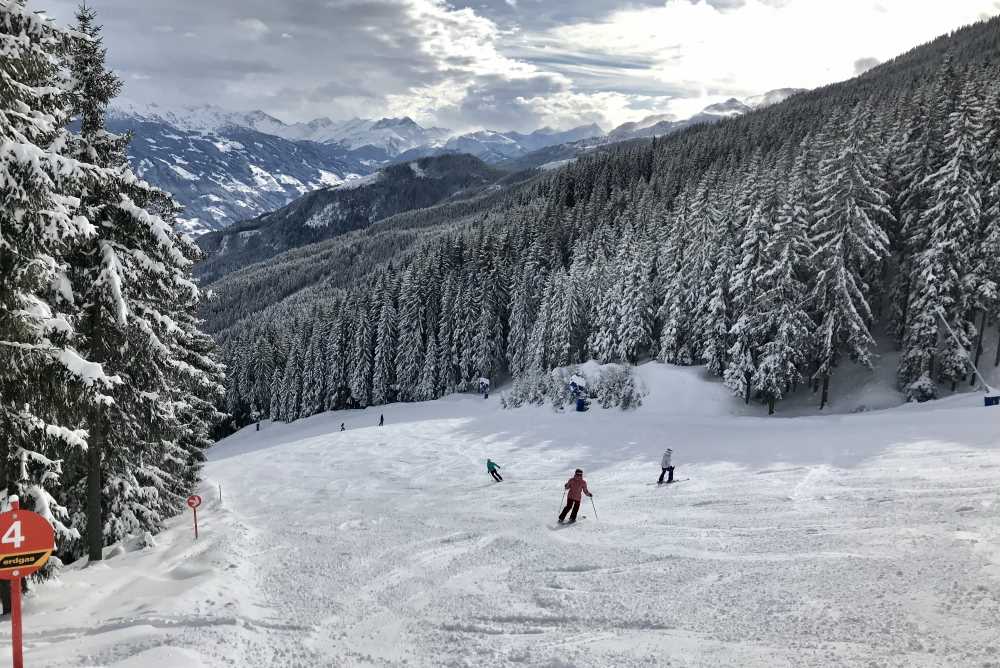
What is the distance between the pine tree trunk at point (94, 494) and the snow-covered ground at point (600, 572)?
A: 0.61m

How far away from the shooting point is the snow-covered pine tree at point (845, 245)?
3581 cm

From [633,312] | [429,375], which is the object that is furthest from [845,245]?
[429,375]

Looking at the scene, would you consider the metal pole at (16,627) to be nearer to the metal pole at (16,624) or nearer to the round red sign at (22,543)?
the metal pole at (16,624)

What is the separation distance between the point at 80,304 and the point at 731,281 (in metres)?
38.7

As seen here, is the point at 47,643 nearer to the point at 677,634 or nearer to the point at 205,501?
the point at 677,634

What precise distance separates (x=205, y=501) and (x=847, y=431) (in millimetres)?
25770

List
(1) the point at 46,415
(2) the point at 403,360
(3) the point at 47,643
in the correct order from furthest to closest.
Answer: (2) the point at 403,360
(1) the point at 46,415
(3) the point at 47,643

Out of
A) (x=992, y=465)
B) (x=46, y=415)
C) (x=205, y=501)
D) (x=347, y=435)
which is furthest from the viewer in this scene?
(x=347, y=435)

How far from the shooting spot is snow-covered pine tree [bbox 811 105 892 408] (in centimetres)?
3581

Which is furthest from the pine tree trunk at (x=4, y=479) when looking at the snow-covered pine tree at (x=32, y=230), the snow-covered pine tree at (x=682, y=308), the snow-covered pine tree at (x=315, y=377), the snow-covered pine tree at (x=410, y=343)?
the snow-covered pine tree at (x=315, y=377)

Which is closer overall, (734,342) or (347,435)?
(347,435)

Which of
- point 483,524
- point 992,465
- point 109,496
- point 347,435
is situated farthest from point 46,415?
point 347,435

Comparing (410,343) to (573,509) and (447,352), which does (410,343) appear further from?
(573,509)

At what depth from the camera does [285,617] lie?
1091 centimetres
